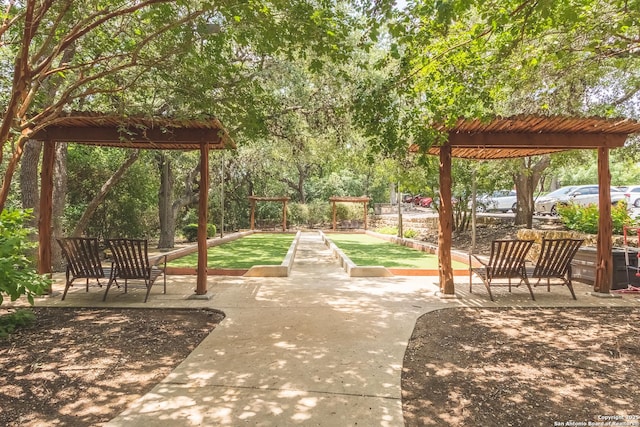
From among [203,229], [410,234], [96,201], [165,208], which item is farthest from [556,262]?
[165,208]

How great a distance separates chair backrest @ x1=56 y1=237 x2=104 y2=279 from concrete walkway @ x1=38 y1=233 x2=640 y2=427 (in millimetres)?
427

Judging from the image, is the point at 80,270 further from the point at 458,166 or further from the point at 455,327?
the point at 458,166

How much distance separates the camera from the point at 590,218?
911 centimetres

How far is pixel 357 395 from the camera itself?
2916 mm

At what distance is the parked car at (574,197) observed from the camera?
57.9 ft

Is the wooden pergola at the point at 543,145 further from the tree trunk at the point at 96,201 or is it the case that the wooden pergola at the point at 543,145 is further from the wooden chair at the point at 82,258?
the tree trunk at the point at 96,201

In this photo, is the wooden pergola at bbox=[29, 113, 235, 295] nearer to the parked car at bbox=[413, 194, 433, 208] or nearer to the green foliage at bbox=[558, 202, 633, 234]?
the green foliage at bbox=[558, 202, 633, 234]

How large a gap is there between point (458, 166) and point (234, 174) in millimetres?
13669

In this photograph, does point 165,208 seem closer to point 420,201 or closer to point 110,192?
point 110,192

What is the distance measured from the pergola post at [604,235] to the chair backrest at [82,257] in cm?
810

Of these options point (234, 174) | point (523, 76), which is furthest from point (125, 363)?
point (234, 174)

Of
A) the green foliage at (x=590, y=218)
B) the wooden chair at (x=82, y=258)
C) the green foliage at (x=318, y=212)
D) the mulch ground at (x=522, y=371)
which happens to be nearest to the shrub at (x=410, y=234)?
the green foliage at (x=590, y=218)

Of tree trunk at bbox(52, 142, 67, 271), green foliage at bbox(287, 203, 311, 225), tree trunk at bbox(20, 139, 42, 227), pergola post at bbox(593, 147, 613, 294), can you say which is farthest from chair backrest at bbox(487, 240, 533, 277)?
green foliage at bbox(287, 203, 311, 225)

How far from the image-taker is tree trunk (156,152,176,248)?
13.2 m
